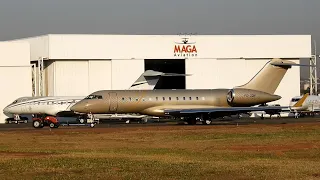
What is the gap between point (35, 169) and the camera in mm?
25297

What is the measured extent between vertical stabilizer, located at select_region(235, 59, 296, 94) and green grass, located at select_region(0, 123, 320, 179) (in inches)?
870

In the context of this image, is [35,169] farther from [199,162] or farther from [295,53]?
[295,53]

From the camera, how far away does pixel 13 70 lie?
8612cm

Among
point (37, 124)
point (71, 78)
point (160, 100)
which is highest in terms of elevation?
point (71, 78)

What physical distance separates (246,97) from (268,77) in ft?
10.4

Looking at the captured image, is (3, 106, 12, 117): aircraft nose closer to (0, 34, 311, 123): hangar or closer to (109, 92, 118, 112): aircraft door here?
(0, 34, 311, 123): hangar

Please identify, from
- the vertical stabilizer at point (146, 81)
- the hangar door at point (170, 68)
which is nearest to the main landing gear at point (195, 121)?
the vertical stabilizer at point (146, 81)

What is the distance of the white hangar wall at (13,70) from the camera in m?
85.4

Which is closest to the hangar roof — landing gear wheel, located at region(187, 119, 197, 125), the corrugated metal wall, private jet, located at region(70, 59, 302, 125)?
the corrugated metal wall

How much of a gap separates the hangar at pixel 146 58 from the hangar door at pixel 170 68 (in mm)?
242

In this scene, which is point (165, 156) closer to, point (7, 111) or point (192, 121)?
point (192, 121)

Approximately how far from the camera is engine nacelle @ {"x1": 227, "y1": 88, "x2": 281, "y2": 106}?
6719 cm

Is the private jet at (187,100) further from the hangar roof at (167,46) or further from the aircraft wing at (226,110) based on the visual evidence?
the hangar roof at (167,46)

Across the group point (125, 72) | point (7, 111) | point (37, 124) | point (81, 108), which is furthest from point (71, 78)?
point (37, 124)
